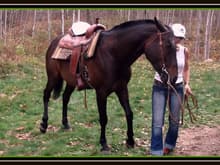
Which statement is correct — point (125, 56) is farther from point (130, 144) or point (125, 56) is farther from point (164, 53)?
point (130, 144)

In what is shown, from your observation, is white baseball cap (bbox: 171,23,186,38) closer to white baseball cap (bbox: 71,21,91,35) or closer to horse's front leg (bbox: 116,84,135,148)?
horse's front leg (bbox: 116,84,135,148)

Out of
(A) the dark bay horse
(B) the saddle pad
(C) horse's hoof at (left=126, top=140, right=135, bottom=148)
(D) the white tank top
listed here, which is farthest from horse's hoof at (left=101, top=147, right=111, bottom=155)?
(B) the saddle pad

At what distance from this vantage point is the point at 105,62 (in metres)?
5.05

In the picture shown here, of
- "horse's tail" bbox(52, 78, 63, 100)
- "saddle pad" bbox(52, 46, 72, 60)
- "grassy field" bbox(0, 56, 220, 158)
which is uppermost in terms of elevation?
"saddle pad" bbox(52, 46, 72, 60)

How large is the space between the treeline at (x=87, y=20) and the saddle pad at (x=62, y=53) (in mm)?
8840

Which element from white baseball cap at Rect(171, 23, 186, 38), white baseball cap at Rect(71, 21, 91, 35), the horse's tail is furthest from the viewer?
the horse's tail

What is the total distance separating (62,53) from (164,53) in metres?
2.11

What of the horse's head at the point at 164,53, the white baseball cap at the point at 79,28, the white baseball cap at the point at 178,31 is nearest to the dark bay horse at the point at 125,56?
the horse's head at the point at 164,53

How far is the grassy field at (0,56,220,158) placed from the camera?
549cm

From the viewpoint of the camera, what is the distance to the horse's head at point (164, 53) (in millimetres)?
4426

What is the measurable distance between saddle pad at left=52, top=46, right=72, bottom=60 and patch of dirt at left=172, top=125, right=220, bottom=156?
2.33m

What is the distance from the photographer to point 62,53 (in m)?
5.93

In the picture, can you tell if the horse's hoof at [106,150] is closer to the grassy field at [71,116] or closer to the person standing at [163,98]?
the grassy field at [71,116]
